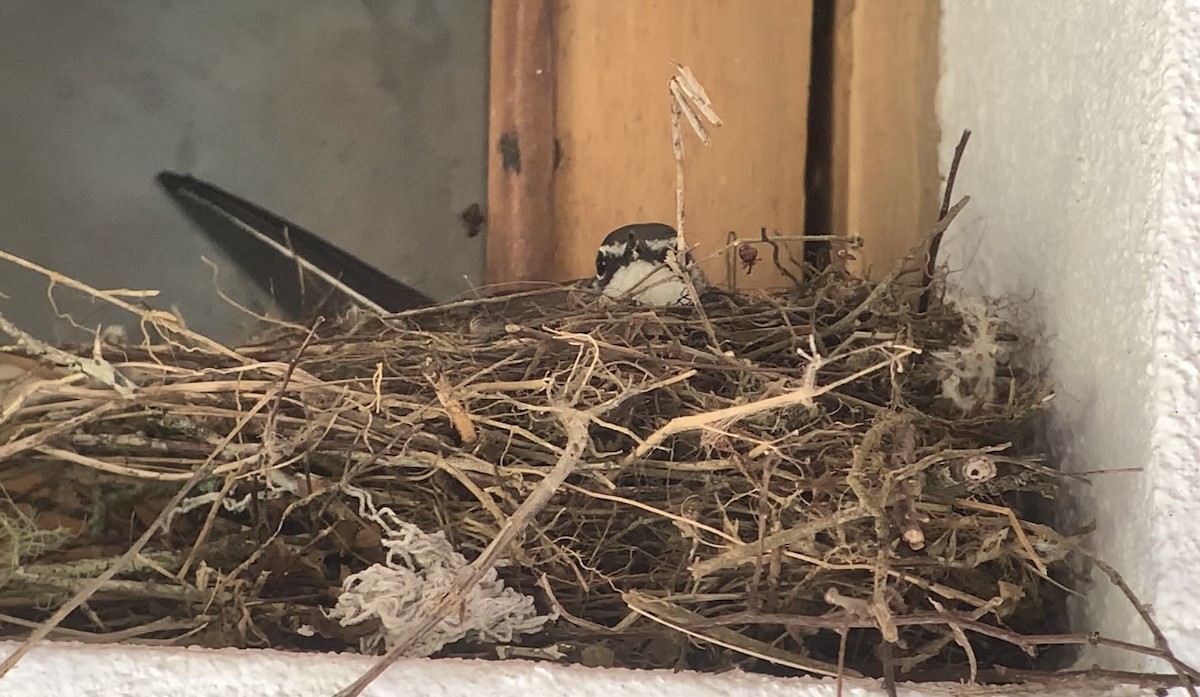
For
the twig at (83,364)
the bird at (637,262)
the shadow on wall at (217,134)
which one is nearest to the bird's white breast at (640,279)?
the bird at (637,262)

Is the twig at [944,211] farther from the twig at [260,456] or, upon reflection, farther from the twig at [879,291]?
the twig at [260,456]

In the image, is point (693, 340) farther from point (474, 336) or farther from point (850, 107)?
point (850, 107)

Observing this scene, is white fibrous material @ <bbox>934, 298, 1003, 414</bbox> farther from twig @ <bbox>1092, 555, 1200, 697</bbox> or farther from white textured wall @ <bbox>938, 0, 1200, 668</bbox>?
twig @ <bbox>1092, 555, 1200, 697</bbox>

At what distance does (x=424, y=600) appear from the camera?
598 mm

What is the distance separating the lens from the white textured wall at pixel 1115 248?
537 mm

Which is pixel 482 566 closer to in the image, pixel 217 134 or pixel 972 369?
pixel 972 369

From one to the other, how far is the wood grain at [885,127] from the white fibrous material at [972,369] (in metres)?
0.20

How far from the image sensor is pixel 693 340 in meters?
0.73

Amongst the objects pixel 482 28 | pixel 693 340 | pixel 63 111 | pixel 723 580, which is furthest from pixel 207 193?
pixel 723 580

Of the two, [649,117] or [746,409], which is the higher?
[649,117]

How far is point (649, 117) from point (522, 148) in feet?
0.40

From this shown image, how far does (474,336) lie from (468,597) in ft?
0.74

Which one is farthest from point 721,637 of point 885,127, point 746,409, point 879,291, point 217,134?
point 217,134

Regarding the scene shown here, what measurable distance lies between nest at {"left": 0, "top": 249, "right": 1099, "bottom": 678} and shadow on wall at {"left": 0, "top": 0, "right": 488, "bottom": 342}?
0.39 meters
